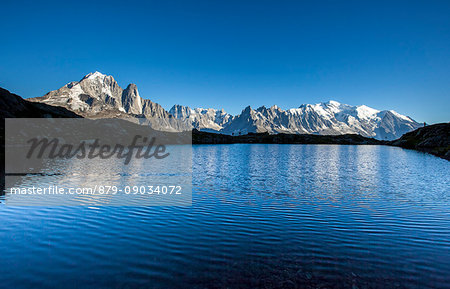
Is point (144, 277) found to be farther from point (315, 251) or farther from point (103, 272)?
point (315, 251)

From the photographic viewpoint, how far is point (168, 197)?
3519 cm

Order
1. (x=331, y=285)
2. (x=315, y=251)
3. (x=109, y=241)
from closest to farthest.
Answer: (x=331, y=285) → (x=315, y=251) → (x=109, y=241)

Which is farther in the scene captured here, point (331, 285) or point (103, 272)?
point (103, 272)

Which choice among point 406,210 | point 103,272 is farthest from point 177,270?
Result: point 406,210

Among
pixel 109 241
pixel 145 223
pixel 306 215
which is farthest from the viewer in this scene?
pixel 306 215

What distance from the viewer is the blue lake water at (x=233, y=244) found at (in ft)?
45.5

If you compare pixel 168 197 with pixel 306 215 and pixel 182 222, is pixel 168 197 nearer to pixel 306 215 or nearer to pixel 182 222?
pixel 182 222

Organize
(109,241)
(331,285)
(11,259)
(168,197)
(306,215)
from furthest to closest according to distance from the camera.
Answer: (168,197) → (306,215) → (109,241) → (11,259) → (331,285)

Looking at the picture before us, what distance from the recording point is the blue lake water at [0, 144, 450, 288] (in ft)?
45.5

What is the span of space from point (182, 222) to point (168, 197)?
11.6 metres

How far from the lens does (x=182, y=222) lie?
79.9 ft

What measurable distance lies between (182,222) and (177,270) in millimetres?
9827

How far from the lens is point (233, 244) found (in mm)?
18781

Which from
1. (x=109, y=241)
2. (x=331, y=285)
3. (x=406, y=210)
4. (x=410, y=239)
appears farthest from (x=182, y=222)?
(x=406, y=210)
